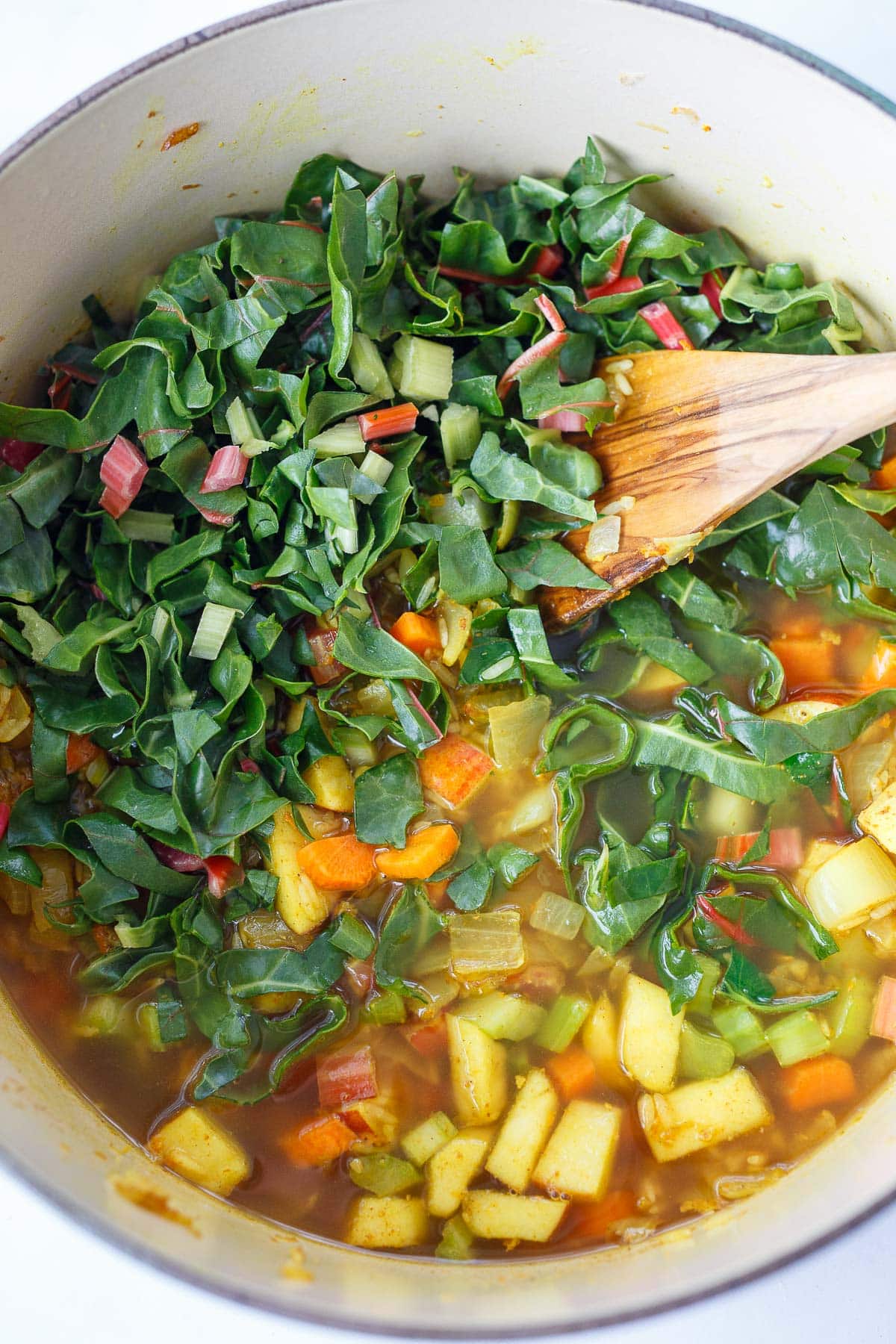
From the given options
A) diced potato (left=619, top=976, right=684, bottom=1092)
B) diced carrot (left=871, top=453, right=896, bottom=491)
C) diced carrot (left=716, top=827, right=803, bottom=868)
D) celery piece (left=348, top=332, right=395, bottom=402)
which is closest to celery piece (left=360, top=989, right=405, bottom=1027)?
diced potato (left=619, top=976, right=684, bottom=1092)

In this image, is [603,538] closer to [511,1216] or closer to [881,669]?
[881,669]

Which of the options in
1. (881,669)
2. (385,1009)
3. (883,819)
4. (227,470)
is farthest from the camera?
(881,669)

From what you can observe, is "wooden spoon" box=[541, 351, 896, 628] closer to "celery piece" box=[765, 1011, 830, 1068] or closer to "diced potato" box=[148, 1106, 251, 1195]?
"celery piece" box=[765, 1011, 830, 1068]

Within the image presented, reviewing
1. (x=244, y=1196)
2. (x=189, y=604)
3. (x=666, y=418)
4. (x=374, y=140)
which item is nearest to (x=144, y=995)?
(x=244, y=1196)

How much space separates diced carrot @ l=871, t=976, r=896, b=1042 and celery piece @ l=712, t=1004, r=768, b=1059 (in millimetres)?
315

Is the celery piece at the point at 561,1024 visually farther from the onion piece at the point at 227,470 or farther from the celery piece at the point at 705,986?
the onion piece at the point at 227,470

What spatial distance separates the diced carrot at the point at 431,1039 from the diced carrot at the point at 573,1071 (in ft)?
0.97

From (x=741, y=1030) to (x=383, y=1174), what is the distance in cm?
102

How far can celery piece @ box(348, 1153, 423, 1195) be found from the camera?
273cm

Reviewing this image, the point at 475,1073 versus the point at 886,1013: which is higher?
the point at 475,1073

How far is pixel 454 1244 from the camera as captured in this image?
8.91 feet

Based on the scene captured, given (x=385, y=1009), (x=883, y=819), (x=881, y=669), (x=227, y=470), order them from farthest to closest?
(x=881, y=669), (x=883, y=819), (x=385, y=1009), (x=227, y=470)

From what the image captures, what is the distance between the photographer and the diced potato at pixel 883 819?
9.48 ft

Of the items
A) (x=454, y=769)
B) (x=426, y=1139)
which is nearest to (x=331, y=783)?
(x=454, y=769)
